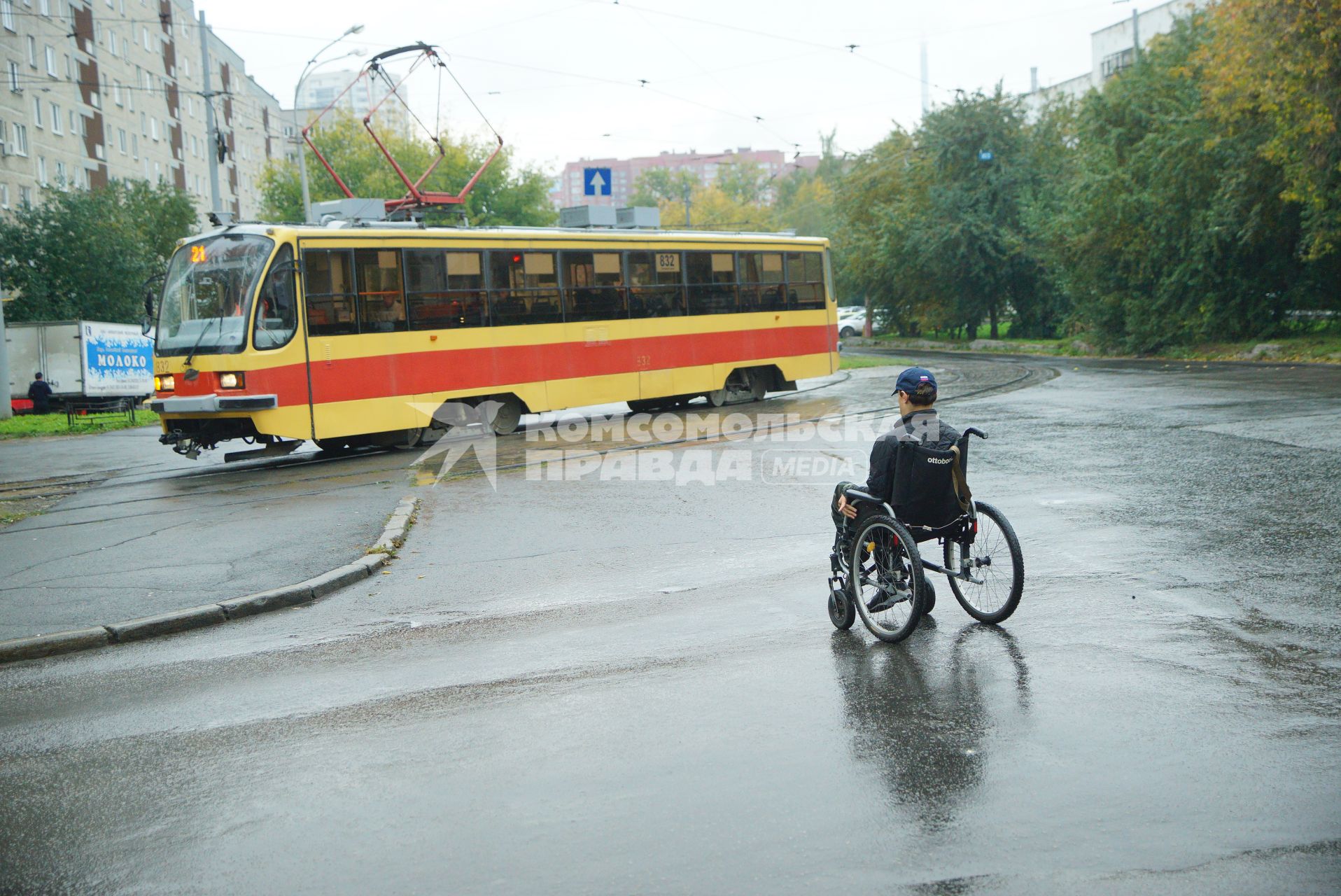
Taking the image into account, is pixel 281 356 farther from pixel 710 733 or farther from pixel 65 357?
pixel 65 357

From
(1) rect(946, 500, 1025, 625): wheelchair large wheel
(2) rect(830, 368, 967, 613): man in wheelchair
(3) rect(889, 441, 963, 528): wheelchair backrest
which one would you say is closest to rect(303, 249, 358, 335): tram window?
(2) rect(830, 368, 967, 613): man in wheelchair

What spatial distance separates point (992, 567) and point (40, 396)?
3225 centimetres

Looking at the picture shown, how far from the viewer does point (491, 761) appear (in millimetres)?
4789

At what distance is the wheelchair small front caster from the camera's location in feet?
21.9

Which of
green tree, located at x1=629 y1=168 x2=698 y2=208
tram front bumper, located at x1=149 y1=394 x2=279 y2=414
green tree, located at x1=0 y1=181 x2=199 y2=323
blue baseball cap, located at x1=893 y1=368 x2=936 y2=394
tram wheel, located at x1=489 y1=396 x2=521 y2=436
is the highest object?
green tree, located at x1=629 y1=168 x2=698 y2=208

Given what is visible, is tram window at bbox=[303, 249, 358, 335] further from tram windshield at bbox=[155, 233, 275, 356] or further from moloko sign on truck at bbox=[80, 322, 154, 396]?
moloko sign on truck at bbox=[80, 322, 154, 396]

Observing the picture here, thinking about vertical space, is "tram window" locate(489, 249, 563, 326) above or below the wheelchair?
above

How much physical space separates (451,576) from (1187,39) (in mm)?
31891

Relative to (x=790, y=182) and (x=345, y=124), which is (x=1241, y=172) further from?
(x=790, y=182)

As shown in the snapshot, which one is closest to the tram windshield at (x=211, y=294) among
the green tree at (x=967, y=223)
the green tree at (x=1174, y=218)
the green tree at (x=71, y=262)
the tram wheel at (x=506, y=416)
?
the tram wheel at (x=506, y=416)

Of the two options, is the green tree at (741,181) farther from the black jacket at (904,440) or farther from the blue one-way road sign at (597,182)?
the black jacket at (904,440)

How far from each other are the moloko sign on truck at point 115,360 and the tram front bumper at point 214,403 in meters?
21.2

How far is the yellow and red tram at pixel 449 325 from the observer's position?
16250mm

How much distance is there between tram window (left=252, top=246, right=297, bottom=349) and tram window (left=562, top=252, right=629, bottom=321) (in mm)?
5042
